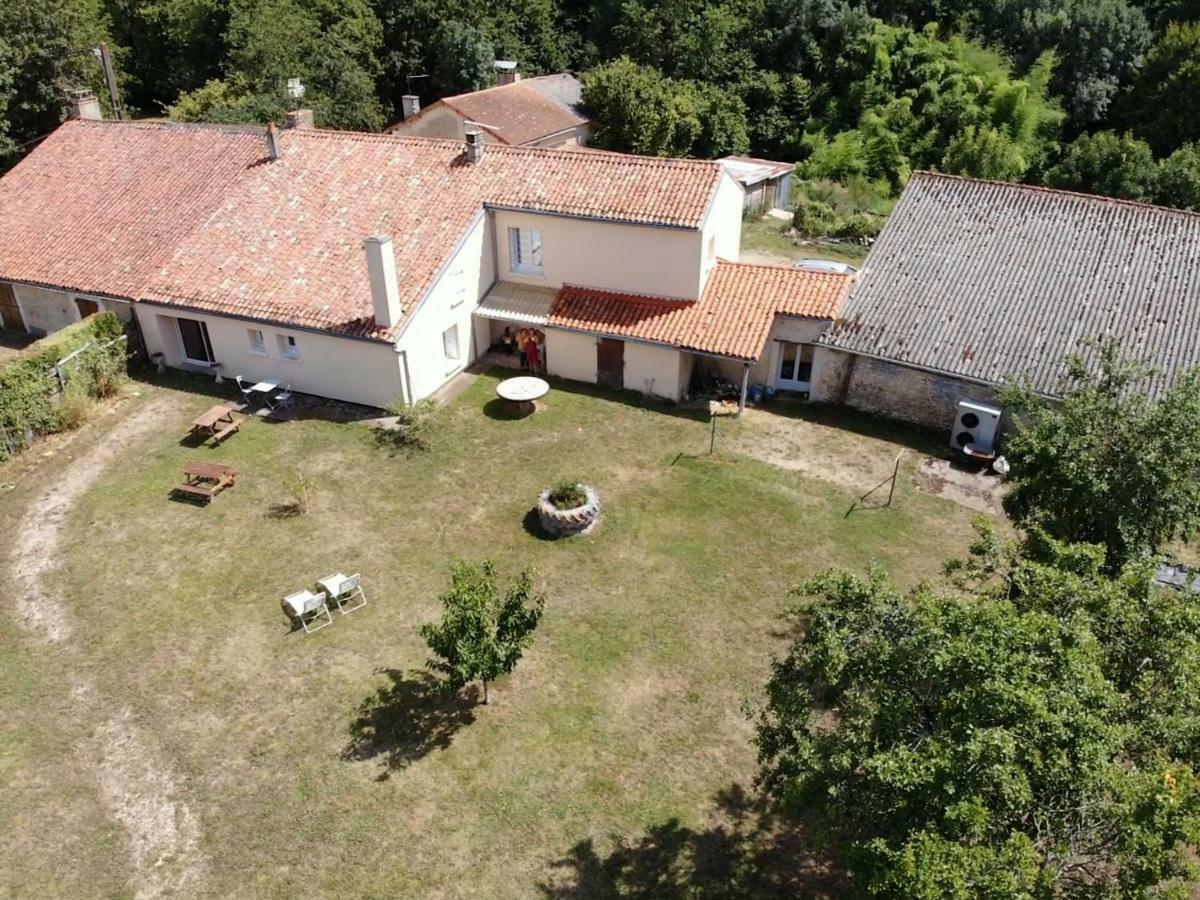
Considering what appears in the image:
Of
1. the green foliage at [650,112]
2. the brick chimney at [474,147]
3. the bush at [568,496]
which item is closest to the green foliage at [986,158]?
the green foliage at [650,112]

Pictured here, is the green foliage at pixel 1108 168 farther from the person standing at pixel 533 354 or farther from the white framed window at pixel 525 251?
the person standing at pixel 533 354

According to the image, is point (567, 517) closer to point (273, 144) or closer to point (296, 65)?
point (273, 144)

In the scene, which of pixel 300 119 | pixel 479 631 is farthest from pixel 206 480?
pixel 300 119

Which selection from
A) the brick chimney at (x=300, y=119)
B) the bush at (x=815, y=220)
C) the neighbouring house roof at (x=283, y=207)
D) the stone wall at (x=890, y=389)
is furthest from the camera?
A: the bush at (x=815, y=220)

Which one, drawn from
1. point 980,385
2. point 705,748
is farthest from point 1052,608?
point 980,385

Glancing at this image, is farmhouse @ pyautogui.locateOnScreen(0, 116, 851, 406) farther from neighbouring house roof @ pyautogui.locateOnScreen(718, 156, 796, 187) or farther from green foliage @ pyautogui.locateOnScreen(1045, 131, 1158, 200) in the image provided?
green foliage @ pyautogui.locateOnScreen(1045, 131, 1158, 200)

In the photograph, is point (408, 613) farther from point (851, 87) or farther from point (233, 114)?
point (851, 87)

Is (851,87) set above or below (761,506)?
above
